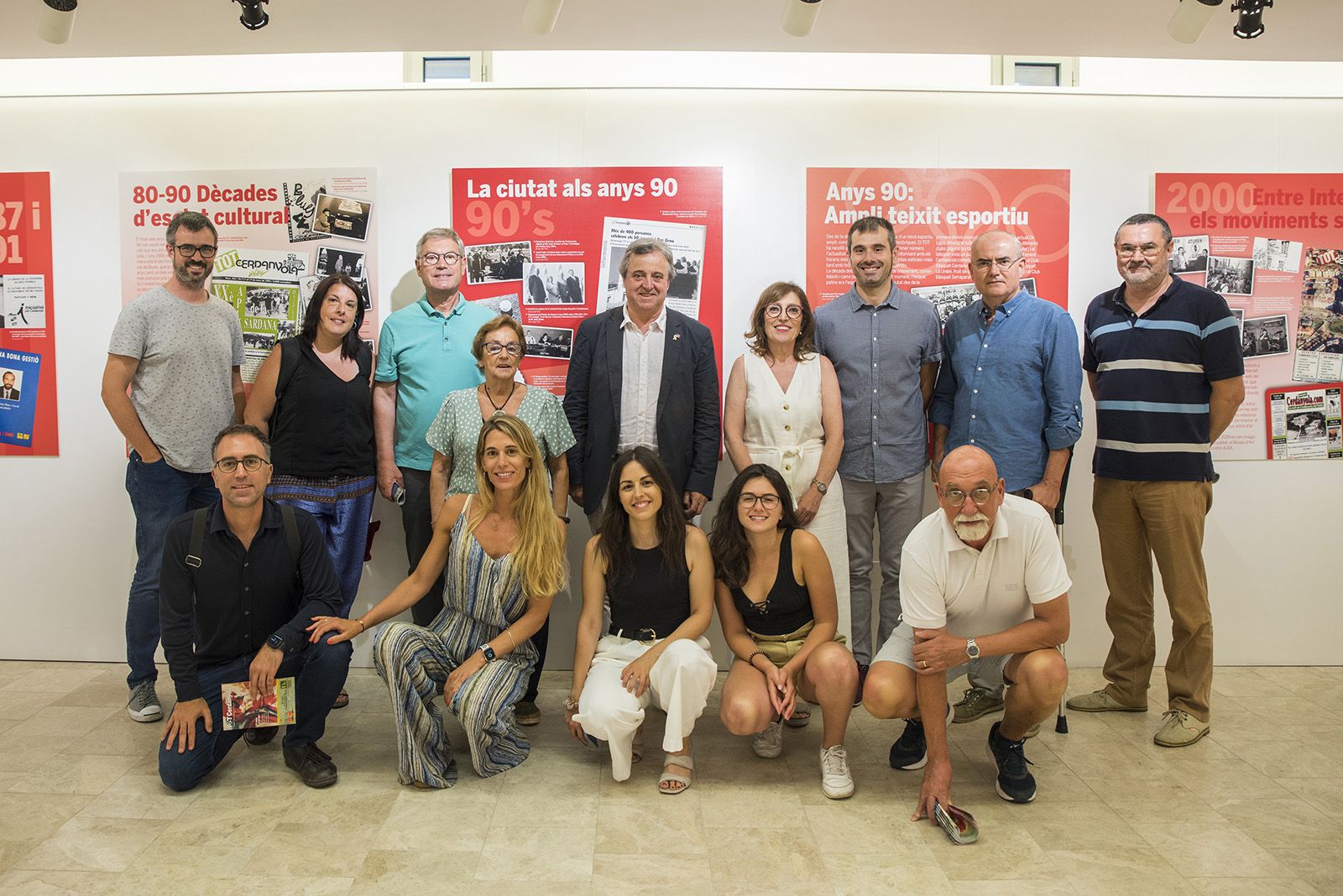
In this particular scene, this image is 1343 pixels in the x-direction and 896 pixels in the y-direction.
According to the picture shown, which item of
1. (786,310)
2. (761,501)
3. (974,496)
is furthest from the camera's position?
(786,310)

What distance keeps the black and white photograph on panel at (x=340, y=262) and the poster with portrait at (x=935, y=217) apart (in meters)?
2.06

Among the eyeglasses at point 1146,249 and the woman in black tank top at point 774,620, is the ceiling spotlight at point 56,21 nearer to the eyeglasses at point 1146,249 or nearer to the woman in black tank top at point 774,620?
the woman in black tank top at point 774,620

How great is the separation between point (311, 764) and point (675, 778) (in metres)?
1.20

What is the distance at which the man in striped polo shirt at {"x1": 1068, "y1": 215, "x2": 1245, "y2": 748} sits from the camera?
150 inches

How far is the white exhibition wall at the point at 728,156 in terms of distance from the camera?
4645mm

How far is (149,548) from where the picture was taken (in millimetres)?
4090

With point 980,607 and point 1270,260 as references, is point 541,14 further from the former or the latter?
point 1270,260

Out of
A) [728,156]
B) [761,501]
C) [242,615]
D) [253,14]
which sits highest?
[253,14]

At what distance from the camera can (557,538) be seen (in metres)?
3.59

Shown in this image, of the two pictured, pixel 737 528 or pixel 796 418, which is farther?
pixel 796 418

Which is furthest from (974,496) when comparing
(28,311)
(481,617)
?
(28,311)

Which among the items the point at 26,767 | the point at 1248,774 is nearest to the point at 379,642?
the point at 26,767

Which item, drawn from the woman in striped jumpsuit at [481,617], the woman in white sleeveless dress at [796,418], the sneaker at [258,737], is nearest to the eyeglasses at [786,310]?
the woman in white sleeveless dress at [796,418]

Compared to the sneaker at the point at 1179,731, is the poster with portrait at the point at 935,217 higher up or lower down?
higher up
